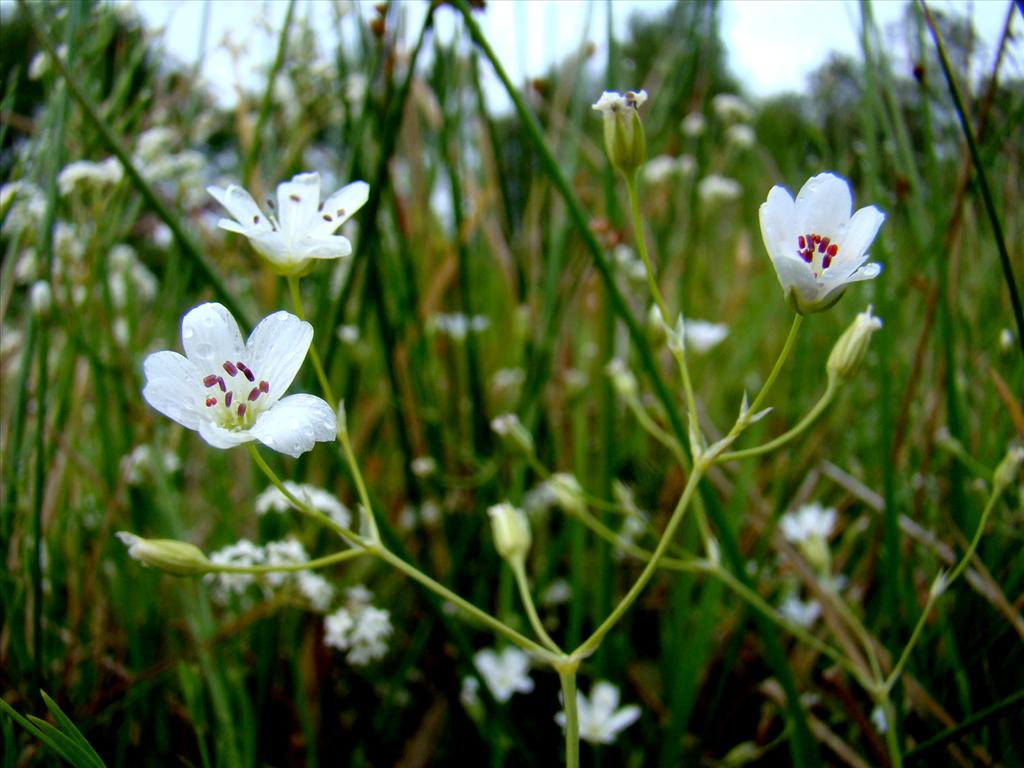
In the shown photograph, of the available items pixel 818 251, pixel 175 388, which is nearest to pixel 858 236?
pixel 818 251

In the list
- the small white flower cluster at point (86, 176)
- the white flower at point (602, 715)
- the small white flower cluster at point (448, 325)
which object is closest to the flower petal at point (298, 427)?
the white flower at point (602, 715)

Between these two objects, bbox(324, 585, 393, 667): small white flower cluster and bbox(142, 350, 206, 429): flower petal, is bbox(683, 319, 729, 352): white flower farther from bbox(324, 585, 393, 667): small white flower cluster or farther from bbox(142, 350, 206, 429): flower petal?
bbox(142, 350, 206, 429): flower petal

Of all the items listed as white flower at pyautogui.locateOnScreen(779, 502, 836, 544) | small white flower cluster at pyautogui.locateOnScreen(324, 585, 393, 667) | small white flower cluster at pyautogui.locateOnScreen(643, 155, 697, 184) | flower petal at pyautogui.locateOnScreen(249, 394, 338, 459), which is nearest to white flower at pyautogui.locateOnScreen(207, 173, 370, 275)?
flower petal at pyautogui.locateOnScreen(249, 394, 338, 459)

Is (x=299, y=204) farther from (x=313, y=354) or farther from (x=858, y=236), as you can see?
(x=858, y=236)

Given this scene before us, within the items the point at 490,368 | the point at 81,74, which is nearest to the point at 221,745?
the point at 81,74

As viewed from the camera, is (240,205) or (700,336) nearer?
(240,205)

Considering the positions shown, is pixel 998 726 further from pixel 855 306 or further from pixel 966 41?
pixel 966 41
